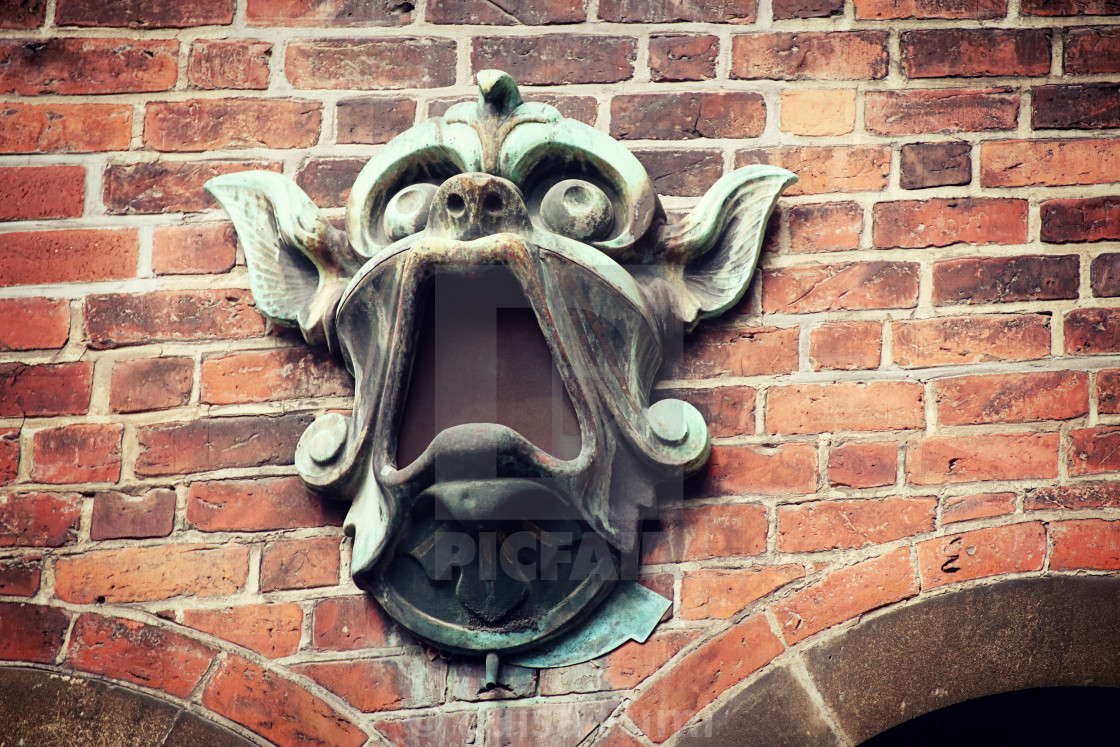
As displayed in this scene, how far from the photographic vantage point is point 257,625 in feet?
5.51

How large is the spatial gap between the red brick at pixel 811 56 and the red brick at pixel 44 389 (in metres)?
1.08

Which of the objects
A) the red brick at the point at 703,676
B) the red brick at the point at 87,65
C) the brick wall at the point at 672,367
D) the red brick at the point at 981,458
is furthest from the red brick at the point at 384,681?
the red brick at the point at 87,65

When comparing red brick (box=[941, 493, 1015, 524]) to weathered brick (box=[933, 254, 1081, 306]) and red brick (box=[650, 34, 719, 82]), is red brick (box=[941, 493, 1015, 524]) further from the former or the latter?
red brick (box=[650, 34, 719, 82])

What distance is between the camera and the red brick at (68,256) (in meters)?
1.84

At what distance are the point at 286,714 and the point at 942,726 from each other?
2.88 feet

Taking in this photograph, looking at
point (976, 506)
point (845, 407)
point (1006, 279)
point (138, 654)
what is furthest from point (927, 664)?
point (138, 654)

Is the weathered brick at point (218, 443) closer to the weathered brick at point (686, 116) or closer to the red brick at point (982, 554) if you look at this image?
the weathered brick at point (686, 116)

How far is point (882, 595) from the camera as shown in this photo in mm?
1635

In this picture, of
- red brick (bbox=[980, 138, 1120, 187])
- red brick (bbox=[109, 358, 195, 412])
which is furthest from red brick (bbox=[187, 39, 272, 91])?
red brick (bbox=[980, 138, 1120, 187])

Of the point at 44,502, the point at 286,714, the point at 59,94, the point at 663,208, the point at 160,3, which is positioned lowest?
the point at 286,714

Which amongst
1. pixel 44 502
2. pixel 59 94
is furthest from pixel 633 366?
pixel 59 94

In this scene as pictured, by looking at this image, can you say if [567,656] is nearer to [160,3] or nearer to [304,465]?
[304,465]

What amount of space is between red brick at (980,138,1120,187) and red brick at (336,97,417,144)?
2.85 ft

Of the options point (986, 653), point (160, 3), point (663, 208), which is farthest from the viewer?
point (160, 3)
